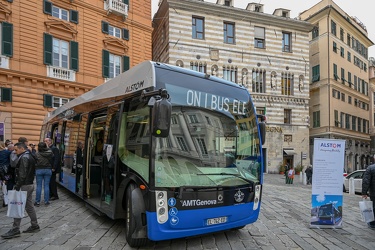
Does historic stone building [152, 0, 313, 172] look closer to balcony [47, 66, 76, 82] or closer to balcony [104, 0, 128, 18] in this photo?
balcony [104, 0, 128, 18]

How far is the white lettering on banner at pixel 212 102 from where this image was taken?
17.0 ft

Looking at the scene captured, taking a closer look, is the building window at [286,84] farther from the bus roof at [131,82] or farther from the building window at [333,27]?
the bus roof at [131,82]

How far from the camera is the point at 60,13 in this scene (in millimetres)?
20438

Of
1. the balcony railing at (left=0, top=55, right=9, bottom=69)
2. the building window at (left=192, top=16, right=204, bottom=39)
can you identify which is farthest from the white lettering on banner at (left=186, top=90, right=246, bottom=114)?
the building window at (left=192, top=16, right=204, bottom=39)

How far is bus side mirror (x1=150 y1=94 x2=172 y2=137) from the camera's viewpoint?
4293mm

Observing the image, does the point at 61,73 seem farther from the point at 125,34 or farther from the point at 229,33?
the point at 229,33

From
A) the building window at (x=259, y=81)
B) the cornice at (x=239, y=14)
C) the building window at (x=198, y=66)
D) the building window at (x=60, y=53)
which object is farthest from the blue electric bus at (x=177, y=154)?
the building window at (x=259, y=81)

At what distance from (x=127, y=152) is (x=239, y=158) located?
80.2 inches

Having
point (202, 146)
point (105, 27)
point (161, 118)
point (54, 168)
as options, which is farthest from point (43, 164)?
point (105, 27)

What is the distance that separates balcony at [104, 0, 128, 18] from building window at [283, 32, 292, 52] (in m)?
17.2

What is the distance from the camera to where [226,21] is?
96.8 feet

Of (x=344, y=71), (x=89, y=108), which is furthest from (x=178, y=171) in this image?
(x=344, y=71)

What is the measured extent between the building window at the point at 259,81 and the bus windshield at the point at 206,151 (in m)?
25.3

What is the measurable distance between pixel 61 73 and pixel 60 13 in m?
4.16
